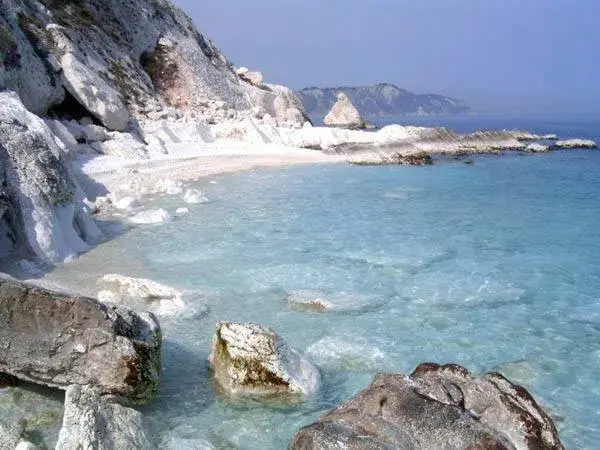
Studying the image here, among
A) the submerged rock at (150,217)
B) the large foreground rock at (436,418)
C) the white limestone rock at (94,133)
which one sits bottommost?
the submerged rock at (150,217)

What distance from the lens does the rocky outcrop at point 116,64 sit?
88.1 ft

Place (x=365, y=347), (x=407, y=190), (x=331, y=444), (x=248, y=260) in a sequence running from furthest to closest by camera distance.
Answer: (x=407, y=190) < (x=248, y=260) < (x=365, y=347) < (x=331, y=444)

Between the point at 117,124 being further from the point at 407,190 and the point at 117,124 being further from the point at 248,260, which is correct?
the point at 248,260

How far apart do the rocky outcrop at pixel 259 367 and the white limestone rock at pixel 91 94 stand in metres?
25.2

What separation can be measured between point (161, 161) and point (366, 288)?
2051 cm

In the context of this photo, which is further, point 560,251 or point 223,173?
point 223,173

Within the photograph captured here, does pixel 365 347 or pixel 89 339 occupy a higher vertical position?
pixel 89 339

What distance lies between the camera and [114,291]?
456 inches

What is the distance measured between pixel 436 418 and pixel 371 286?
24.5 feet

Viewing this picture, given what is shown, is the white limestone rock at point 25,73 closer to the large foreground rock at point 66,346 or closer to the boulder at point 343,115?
the large foreground rock at point 66,346

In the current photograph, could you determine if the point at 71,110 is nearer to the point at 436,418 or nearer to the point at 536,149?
the point at 436,418

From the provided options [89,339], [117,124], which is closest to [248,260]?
[89,339]

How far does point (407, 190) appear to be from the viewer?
93.6 feet

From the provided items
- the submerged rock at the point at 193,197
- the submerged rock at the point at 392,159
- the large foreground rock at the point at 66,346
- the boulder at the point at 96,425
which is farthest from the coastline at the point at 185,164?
the boulder at the point at 96,425
